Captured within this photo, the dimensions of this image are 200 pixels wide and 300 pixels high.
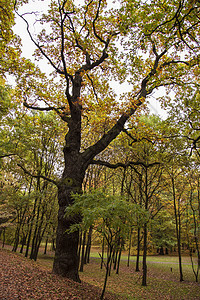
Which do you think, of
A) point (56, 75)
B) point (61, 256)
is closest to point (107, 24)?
point (56, 75)

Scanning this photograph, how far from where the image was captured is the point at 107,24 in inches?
287

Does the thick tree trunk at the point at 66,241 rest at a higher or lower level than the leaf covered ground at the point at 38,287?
higher

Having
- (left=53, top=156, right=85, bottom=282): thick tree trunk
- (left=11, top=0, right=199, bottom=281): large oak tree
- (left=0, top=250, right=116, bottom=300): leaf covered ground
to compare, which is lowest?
(left=0, top=250, right=116, bottom=300): leaf covered ground

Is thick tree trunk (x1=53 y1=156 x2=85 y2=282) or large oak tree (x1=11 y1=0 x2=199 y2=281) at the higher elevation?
large oak tree (x1=11 y1=0 x2=199 y2=281)

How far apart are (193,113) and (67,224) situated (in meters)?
5.74

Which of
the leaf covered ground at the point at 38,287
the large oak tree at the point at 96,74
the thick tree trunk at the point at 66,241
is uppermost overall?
the large oak tree at the point at 96,74

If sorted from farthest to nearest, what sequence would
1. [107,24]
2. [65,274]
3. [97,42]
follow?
[97,42] → [107,24] → [65,274]

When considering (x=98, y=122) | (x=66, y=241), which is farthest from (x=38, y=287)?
(x=98, y=122)

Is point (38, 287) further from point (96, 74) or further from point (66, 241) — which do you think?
point (96, 74)

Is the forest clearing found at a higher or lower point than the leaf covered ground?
higher

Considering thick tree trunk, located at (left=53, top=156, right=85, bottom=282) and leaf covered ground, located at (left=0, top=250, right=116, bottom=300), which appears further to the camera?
thick tree trunk, located at (left=53, top=156, right=85, bottom=282)

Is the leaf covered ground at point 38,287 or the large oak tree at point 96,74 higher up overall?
the large oak tree at point 96,74

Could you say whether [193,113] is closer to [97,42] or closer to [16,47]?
[97,42]

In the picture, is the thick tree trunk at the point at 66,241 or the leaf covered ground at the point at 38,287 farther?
the thick tree trunk at the point at 66,241
